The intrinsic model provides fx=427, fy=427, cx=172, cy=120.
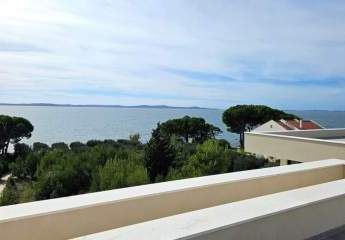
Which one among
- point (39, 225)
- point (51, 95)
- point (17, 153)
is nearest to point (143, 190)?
point (39, 225)

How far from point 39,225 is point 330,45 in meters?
19.7

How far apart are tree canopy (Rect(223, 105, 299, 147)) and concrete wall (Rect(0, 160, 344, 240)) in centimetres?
3251

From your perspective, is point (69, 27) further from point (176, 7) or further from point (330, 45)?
point (330, 45)

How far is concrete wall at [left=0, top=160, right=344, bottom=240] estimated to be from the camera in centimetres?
245

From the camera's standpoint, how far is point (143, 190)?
3043mm

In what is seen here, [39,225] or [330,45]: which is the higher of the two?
[330,45]

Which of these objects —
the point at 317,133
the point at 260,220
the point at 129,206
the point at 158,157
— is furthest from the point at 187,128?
the point at 260,220

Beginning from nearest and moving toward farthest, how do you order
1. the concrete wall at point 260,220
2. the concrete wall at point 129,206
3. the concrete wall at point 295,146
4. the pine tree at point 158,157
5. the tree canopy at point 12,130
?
the concrete wall at point 260,220 < the concrete wall at point 129,206 < the concrete wall at point 295,146 < the pine tree at point 158,157 < the tree canopy at point 12,130

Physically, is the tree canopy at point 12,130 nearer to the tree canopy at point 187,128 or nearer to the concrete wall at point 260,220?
the tree canopy at point 187,128

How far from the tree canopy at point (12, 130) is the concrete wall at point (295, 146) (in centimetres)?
2791

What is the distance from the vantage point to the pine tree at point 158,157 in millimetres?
20766

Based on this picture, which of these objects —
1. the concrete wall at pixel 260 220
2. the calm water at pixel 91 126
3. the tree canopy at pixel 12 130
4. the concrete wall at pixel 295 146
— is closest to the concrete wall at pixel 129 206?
the concrete wall at pixel 260 220

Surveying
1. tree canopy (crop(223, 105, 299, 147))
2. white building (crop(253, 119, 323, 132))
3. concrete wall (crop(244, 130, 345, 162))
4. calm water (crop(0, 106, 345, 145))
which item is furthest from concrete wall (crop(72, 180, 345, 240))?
tree canopy (crop(223, 105, 299, 147))

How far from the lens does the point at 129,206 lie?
284 centimetres
